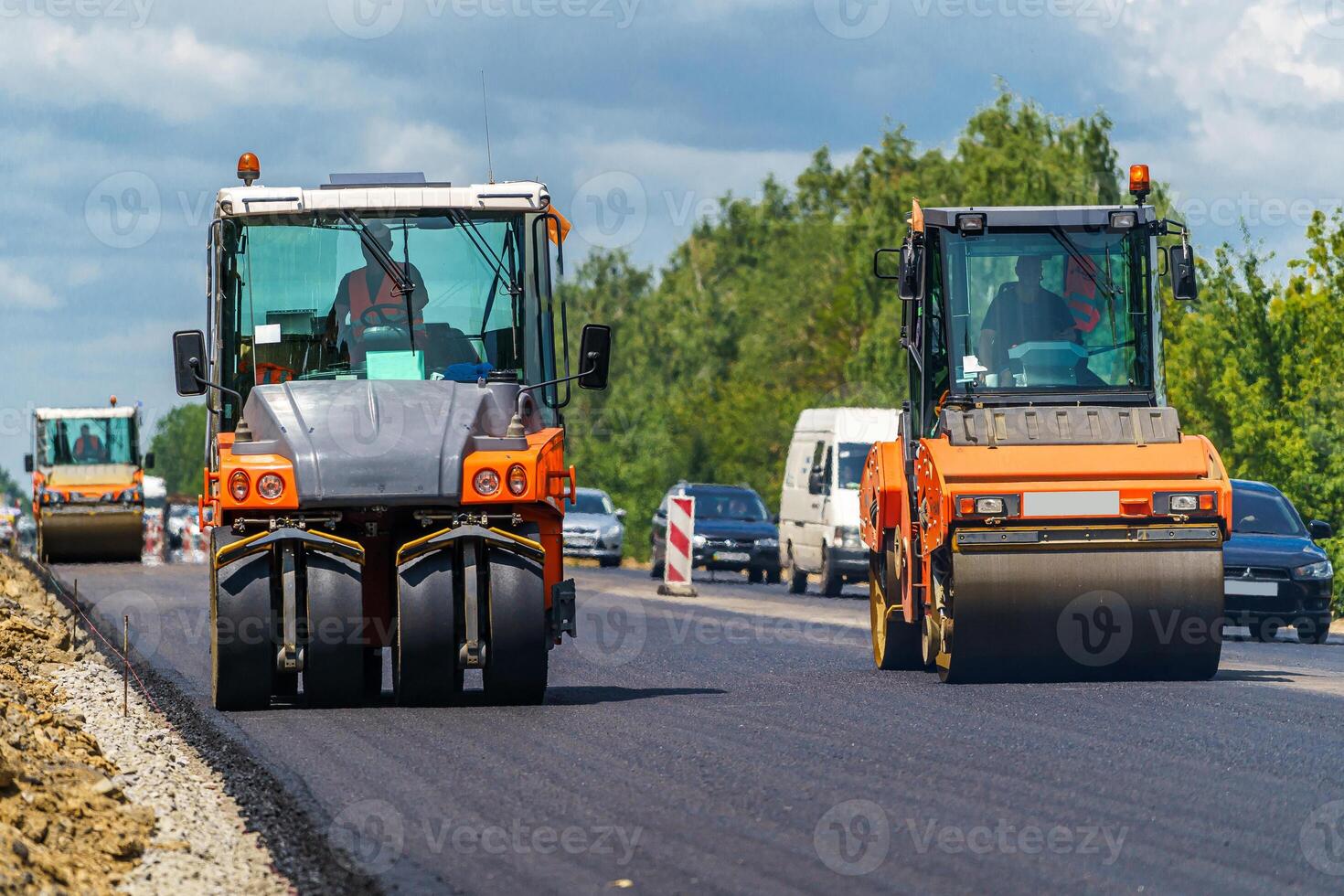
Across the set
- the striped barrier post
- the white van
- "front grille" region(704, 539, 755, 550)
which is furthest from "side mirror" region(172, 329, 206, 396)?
"front grille" region(704, 539, 755, 550)

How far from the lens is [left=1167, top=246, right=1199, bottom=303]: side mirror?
14594mm

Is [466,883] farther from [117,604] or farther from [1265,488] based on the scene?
[117,604]

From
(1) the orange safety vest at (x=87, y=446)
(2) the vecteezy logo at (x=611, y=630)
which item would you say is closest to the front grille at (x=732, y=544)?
(2) the vecteezy logo at (x=611, y=630)

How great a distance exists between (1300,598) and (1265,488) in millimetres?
2250

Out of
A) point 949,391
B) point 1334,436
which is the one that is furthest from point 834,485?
point 949,391

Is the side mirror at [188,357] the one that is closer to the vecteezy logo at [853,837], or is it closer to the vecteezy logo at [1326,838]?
the vecteezy logo at [853,837]

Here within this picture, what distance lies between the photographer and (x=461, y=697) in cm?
1277

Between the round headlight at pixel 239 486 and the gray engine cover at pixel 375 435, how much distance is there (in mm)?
248

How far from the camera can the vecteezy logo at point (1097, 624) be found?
1351cm

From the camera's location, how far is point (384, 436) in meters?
12.3

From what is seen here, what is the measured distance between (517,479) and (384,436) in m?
0.84

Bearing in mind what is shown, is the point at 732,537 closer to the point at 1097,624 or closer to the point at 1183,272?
the point at 1183,272
